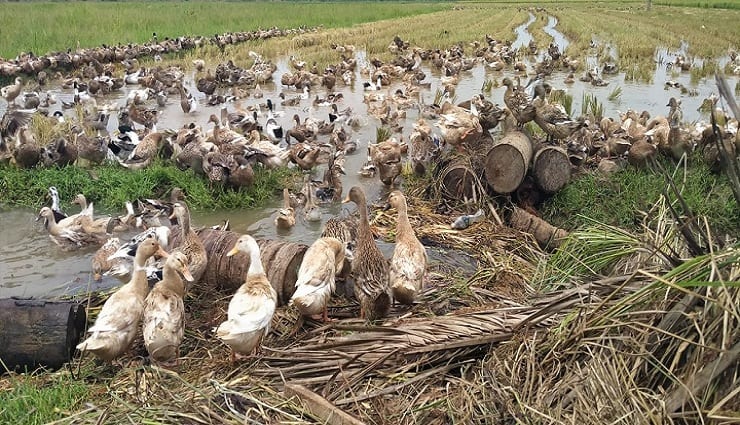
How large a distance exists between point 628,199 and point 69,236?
21.6 ft

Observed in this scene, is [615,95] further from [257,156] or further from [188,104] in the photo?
[188,104]

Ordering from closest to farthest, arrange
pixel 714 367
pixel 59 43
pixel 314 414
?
pixel 714 367 < pixel 314 414 < pixel 59 43

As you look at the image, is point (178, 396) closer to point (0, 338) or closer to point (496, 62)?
point (0, 338)

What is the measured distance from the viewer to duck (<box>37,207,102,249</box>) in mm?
6773

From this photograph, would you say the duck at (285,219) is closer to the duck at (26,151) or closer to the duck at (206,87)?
the duck at (26,151)

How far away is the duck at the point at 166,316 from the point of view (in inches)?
168

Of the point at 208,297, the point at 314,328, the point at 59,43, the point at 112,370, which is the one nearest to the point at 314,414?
the point at 314,328

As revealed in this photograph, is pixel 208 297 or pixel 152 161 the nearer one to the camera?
pixel 208 297

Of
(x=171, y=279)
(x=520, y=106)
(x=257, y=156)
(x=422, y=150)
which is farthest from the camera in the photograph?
(x=422, y=150)

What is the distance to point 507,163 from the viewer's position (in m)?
7.14

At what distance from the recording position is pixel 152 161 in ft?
30.4

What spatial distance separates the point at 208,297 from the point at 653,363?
151 inches

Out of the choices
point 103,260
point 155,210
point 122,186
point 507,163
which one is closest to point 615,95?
point 507,163

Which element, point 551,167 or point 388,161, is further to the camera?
point 388,161
